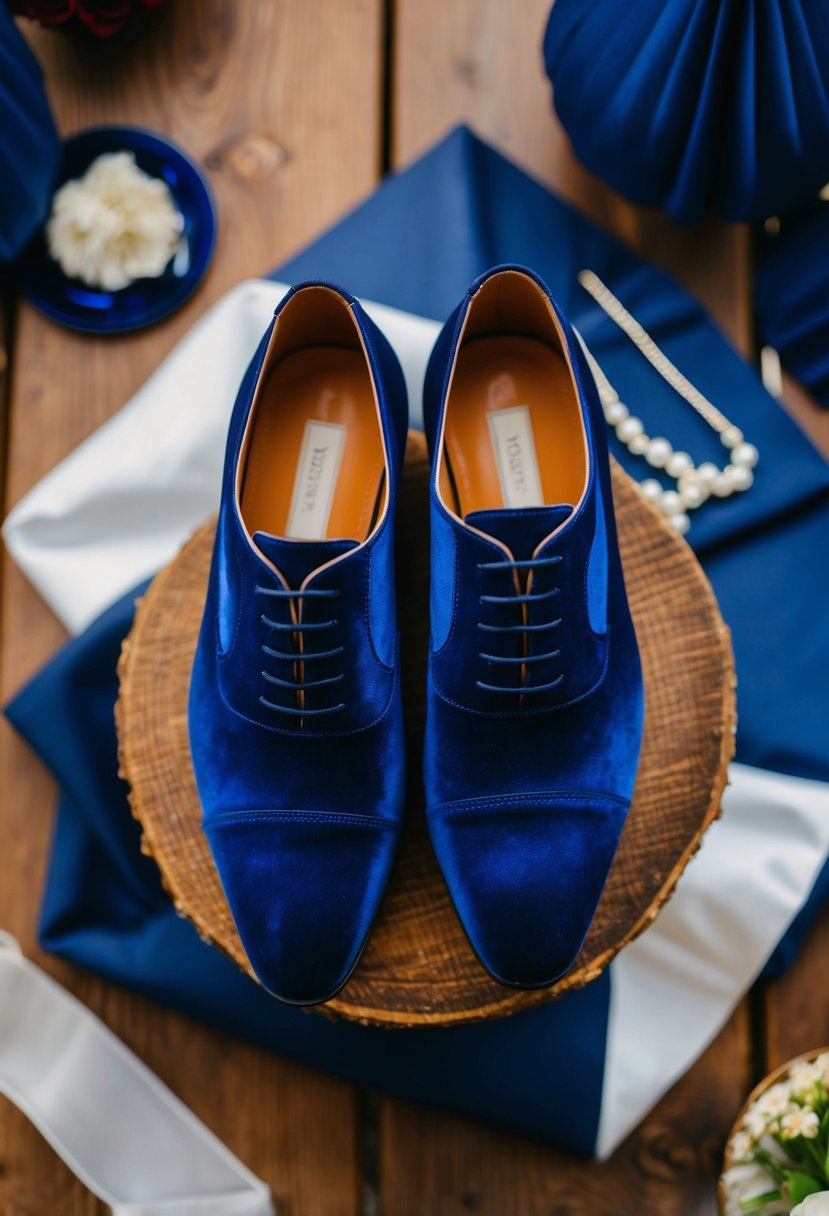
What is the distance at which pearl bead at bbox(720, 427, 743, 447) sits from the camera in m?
0.86

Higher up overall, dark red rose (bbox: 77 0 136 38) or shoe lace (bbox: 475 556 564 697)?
dark red rose (bbox: 77 0 136 38)

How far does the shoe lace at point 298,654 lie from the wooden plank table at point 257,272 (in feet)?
1.21

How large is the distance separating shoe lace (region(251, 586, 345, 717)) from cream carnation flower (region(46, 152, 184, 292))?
1.41 feet

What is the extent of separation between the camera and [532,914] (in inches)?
23.0

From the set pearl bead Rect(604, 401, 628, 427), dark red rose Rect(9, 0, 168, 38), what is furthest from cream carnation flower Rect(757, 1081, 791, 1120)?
dark red rose Rect(9, 0, 168, 38)

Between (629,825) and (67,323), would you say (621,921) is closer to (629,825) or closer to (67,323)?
(629,825)

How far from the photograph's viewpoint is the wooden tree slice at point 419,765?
26.2 inches

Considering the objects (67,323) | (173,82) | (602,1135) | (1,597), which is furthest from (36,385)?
(602,1135)

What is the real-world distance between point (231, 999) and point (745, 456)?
58 cm

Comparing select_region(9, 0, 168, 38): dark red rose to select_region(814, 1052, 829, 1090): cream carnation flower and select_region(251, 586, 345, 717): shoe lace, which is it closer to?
select_region(251, 586, 345, 717): shoe lace

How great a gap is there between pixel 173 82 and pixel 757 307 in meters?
0.55

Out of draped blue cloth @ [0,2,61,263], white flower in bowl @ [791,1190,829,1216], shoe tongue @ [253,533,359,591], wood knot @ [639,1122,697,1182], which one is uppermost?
draped blue cloth @ [0,2,61,263]

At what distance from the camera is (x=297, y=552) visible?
1.87ft

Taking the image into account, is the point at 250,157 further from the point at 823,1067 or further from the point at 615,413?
the point at 823,1067
